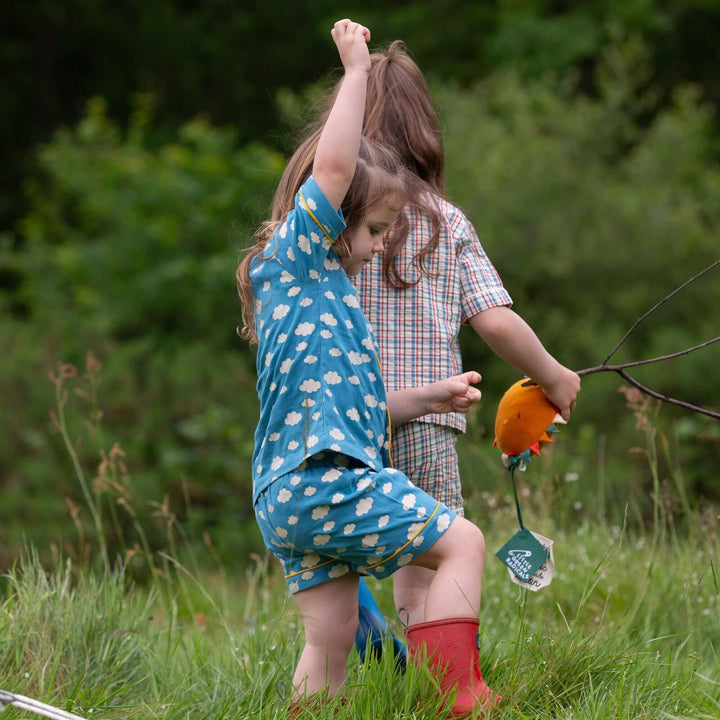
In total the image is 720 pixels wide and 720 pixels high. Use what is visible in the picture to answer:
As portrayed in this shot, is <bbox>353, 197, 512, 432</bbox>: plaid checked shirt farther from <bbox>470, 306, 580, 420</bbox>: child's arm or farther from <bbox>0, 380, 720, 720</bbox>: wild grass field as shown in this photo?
<bbox>0, 380, 720, 720</bbox>: wild grass field

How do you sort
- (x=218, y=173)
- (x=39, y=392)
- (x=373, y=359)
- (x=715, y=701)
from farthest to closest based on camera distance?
(x=218, y=173)
(x=39, y=392)
(x=373, y=359)
(x=715, y=701)

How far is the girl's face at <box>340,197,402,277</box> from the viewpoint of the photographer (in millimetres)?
2389

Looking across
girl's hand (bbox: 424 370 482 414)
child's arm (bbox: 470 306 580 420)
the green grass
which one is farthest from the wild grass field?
girl's hand (bbox: 424 370 482 414)

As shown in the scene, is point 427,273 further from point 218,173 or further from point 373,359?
point 218,173

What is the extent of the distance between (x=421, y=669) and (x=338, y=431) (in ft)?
1.73

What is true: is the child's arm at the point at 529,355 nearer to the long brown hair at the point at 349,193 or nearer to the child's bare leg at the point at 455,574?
the long brown hair at the point at 349,193

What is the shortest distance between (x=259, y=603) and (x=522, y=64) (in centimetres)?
896

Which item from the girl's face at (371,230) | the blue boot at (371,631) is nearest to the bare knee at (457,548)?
the blue boot at (371,631)

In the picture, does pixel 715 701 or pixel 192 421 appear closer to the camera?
pixel 715 701

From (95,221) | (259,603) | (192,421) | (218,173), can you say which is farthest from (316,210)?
(95,221)

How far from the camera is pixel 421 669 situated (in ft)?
7.41

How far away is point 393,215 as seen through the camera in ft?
7.97

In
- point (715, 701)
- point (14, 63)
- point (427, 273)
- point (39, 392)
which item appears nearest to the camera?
point (715, 701)

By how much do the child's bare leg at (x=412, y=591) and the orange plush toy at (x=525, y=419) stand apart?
0.40 metres
